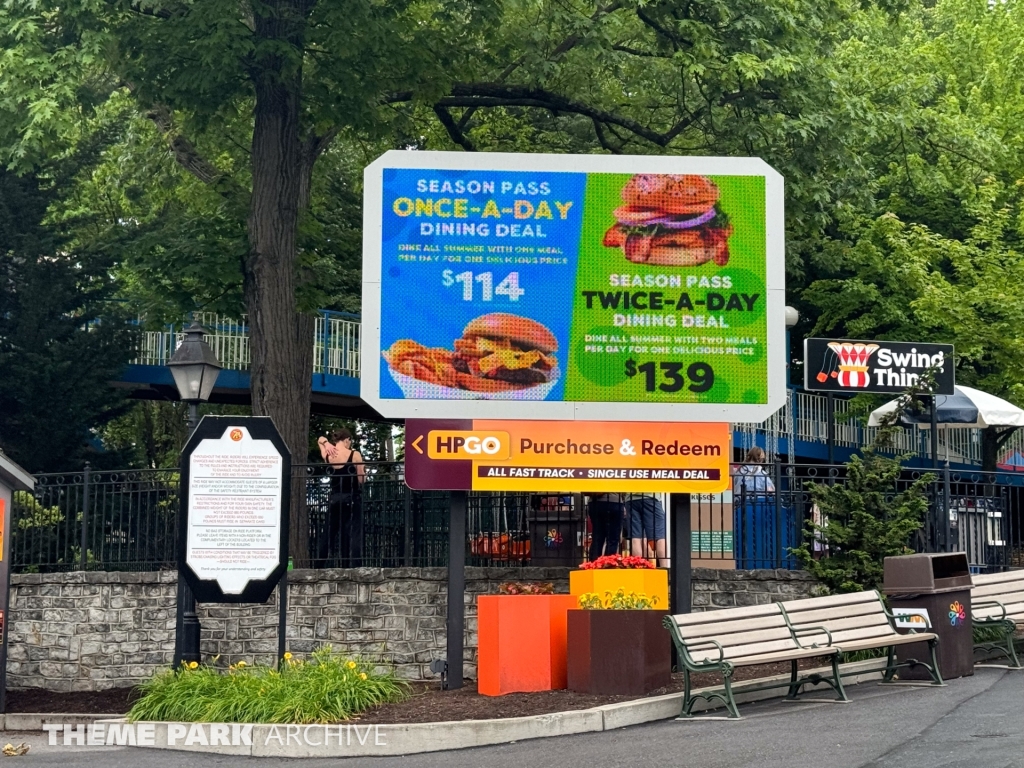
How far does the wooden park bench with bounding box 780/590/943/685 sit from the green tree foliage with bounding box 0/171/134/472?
15.2 metres

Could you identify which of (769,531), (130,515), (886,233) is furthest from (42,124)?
(886,233)

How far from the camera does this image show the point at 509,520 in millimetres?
16250

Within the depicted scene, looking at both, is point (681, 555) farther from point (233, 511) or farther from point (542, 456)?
point (233, 511)

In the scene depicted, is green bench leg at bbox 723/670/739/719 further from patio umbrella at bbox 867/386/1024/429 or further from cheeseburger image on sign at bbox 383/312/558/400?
patio umbrella at bbox 867/386/1024/429

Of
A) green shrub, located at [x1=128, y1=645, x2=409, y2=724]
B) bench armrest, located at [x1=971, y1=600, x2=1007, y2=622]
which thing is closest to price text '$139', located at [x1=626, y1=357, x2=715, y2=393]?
bench armrest, located at [x1=971, y1=600, x2=1007, y2=622]

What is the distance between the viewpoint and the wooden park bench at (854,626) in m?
12.9

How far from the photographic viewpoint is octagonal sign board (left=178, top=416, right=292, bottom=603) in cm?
1376

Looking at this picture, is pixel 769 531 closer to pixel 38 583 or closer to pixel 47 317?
pixel 38 583

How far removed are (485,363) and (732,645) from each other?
355cm

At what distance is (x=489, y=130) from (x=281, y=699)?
1517 centimetres

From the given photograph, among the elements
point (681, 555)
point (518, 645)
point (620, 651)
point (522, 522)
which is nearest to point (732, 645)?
point (620, 651)

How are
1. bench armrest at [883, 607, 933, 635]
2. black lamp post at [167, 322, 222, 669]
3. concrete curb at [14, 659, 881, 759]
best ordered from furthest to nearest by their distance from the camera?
black lamp post at [167, 322, 222, 669], bench armrest at [883, 607, 933, 635], concrete curb at [14, 659, 881, 759]

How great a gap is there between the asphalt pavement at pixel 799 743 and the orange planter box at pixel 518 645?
5.44ft

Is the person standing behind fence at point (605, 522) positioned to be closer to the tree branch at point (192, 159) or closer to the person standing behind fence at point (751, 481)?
the person standing behind fence at point (751, 481)
